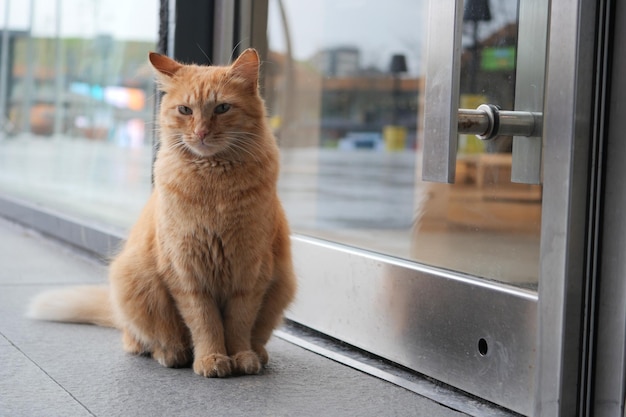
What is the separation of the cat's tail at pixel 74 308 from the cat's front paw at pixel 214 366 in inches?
20.3

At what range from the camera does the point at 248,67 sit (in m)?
1.74

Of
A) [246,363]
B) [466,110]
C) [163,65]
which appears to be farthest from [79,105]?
[466,110]

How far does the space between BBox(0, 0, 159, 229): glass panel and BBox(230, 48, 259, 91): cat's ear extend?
1.27 m

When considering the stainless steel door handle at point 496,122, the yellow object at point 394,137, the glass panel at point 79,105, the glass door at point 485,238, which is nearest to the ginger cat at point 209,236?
the glass door at point 485,238

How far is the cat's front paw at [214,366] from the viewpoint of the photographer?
1.67m

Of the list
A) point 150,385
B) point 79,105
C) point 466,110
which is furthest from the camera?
point 79,105

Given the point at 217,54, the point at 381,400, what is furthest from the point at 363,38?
the point at 381,400

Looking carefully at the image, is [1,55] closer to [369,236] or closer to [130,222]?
[130,222]

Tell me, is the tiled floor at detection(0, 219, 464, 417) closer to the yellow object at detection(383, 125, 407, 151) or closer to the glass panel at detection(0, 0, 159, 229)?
the glass panel at detection(0, 0, 159, 229)

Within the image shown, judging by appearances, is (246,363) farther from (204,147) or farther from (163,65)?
(163,65)

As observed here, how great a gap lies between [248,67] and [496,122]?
0.63 m

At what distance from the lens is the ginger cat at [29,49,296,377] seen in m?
1.69

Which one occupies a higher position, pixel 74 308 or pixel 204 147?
pixel 204 147

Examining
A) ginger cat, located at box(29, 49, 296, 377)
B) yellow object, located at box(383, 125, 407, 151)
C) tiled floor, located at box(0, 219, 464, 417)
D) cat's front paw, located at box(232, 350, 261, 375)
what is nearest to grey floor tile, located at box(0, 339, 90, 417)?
tiled floor, located at box(0, 219, 464, 417)
